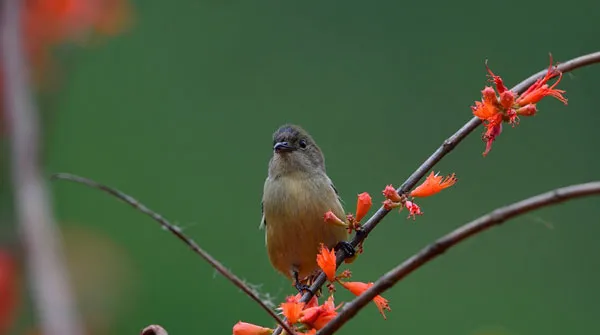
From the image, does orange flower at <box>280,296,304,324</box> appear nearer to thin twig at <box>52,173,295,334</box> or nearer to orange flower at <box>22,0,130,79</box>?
thin twig at <box>52,173,295,334</box>

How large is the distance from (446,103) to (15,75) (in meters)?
7.88

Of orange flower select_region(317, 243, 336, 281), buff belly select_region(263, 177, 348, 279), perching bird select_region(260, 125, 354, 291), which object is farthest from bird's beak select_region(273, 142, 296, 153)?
orange flower select_region(317, 243, 336, 281)

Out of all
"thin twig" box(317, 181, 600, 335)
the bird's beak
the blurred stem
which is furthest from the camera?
the bird's beak

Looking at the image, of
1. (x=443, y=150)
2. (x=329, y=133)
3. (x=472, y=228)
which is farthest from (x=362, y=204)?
(x=329, y=133)

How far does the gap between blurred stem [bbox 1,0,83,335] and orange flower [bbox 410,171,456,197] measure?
35.0 inches

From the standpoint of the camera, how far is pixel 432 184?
1.97 metres

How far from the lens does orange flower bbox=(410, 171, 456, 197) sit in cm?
195

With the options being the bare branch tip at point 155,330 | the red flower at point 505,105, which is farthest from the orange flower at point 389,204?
the bare branch tip at point 155,330

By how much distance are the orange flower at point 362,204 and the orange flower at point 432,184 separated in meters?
0.14

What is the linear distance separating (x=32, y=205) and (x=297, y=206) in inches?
98.9

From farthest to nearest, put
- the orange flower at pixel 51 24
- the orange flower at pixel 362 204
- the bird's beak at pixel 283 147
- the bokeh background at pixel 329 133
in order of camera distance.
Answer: the bokeh background at pixel 329 133 < the bird's beak at pixel 283 147 < the orange flower at pixel 51 24 < the orange flower at pixel 362 204

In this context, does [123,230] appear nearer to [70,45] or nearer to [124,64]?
[124,64]

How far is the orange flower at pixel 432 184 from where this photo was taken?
1.95m

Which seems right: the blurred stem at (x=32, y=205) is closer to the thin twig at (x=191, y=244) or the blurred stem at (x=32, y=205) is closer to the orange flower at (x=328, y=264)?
the thin twig at (x=191, y=244)
